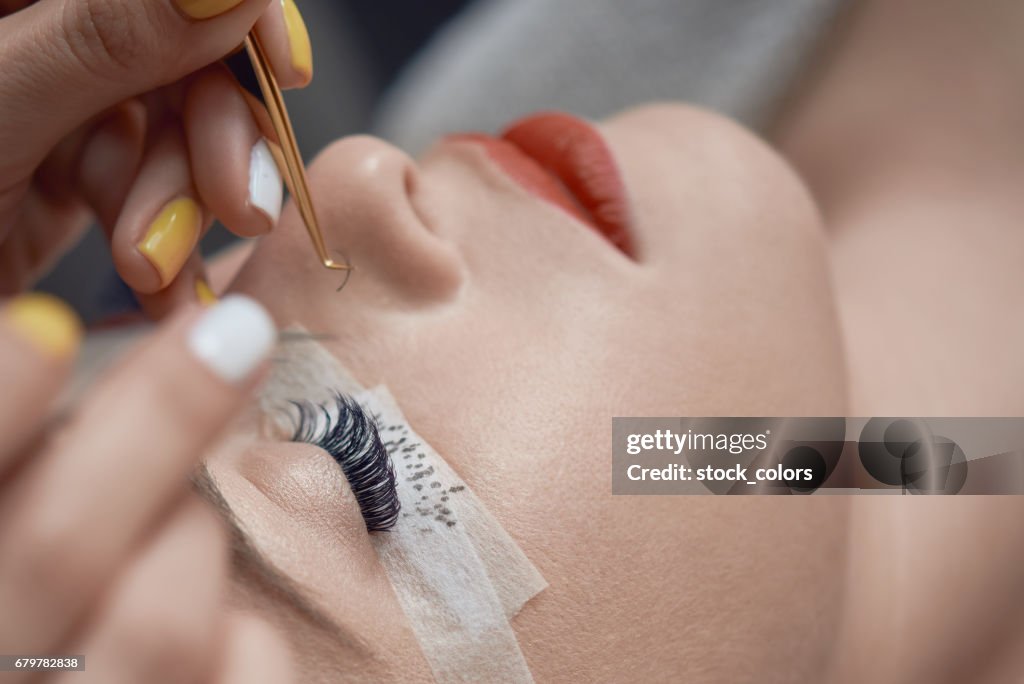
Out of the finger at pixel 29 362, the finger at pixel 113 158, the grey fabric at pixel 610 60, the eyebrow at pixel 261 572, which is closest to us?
the finger at pixel 29 362

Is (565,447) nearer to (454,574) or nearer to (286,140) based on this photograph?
(454,574)

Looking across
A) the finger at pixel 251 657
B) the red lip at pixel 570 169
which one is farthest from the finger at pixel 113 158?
the finger at pixel 251 657

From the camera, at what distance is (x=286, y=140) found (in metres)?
0.61

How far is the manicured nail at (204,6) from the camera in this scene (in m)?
0.49

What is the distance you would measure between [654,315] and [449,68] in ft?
3.10

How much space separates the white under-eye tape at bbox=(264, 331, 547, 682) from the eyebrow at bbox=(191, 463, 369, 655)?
0.06 m

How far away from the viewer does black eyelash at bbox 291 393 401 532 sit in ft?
1.86

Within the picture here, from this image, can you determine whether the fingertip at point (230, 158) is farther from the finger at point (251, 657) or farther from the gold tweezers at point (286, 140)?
the finger at point (251, 657)

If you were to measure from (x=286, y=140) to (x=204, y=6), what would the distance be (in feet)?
0.44

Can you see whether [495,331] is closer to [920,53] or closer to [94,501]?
[94,501]

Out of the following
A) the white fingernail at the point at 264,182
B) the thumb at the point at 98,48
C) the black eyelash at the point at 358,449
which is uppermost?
the thumb at the point at 98,48

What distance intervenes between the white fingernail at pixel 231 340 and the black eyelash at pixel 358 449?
246 mm

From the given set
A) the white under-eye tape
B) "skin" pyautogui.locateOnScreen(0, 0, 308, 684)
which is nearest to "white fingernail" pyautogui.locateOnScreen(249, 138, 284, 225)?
"skin" pyautogui.locateOnScreen(0, 0, 308, 684)

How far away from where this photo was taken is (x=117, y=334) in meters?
0.75
